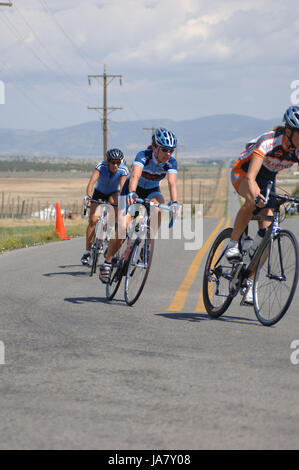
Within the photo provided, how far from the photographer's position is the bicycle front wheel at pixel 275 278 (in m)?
6.71

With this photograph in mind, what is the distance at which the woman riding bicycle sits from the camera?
21.9 feet

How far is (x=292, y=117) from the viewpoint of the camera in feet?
21.6

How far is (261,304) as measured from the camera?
7.09 metres

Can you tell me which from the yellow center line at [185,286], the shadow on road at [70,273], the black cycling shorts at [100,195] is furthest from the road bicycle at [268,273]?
the shadow on road at [70,273]

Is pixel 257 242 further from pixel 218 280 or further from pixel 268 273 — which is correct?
pixel 218 280

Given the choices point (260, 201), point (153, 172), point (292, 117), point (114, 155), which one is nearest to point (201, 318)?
point (260, 201)

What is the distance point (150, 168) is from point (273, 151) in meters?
2.23

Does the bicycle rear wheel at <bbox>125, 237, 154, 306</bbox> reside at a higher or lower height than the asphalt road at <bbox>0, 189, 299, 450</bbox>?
higher

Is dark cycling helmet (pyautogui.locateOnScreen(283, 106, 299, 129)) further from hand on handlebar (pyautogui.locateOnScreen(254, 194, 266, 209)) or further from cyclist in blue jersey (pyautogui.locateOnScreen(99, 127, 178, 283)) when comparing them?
cyclist in blue jersey (pyautogui.locateOnScreen(99, 127, 178, 283))

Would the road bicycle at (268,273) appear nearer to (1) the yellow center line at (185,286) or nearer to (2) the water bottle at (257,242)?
(2) the water bottle at (257,242)

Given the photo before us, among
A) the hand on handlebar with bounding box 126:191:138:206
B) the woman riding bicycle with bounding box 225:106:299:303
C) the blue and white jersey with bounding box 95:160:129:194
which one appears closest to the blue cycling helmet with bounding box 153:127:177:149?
the hand on handlebar with bounding box 126:191:138:206

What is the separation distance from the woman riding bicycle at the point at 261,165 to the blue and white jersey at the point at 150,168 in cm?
131

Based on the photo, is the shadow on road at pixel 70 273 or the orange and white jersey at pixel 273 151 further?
the shadow on road at pixel 70 273

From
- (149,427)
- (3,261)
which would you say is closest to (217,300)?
(149,427)
